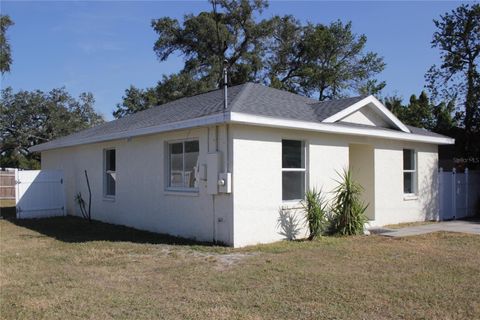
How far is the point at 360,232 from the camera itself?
11.6 metres

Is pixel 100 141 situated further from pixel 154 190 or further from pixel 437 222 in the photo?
pixel 437 222

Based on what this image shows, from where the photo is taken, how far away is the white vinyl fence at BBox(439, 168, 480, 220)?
1598 centimetres

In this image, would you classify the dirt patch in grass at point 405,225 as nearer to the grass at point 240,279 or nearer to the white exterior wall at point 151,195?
the grass at point 240,279

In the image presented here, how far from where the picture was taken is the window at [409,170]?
14609 millimetres

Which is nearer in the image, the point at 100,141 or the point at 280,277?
the point at 280,277

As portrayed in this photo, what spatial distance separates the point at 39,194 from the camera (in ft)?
54.1

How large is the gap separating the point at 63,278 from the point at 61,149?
11826mm

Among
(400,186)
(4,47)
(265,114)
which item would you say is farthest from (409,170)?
(4,47)

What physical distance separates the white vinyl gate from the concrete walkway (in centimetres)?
1114

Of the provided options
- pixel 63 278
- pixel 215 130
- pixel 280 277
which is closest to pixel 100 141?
pixel 215 130

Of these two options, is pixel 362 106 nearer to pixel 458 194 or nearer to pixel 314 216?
pixel 314 216

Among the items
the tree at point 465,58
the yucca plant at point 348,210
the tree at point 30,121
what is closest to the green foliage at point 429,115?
the tree at point 465,58

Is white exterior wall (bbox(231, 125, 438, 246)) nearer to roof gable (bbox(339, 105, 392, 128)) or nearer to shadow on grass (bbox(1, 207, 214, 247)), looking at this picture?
roof gable (bbox(339, 105, 392, 128))

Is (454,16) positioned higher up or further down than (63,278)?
higher up
